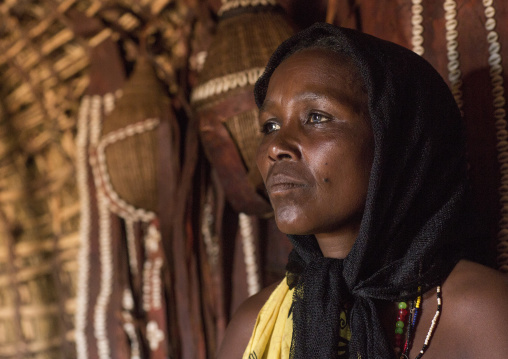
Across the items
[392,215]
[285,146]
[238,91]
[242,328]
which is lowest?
[242,328]

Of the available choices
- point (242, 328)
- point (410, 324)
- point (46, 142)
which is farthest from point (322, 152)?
point (46, 142)

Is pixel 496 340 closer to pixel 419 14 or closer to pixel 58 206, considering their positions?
pixel 419 14

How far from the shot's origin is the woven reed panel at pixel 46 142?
5.52 feet

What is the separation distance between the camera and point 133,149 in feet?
4.65

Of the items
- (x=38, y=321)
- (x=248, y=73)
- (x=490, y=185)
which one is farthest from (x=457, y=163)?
(x=38, y=321)

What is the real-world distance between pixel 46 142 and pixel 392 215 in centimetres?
147

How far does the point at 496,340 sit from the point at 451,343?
0.19 feet

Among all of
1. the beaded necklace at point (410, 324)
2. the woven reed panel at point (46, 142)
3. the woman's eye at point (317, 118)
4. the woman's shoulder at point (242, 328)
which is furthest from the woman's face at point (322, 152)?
the woven reed panel at point (46, 142)

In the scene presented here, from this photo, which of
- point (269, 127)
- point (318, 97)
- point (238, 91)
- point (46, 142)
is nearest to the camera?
point (318, 97)

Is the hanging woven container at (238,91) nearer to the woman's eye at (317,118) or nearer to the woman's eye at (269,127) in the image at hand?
the woman's eye at (269,127)

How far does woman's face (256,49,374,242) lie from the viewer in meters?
0.83

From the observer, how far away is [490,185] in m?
1.05

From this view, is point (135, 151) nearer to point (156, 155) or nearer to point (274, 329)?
point (156, 155)

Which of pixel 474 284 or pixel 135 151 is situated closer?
pixel 474 284
